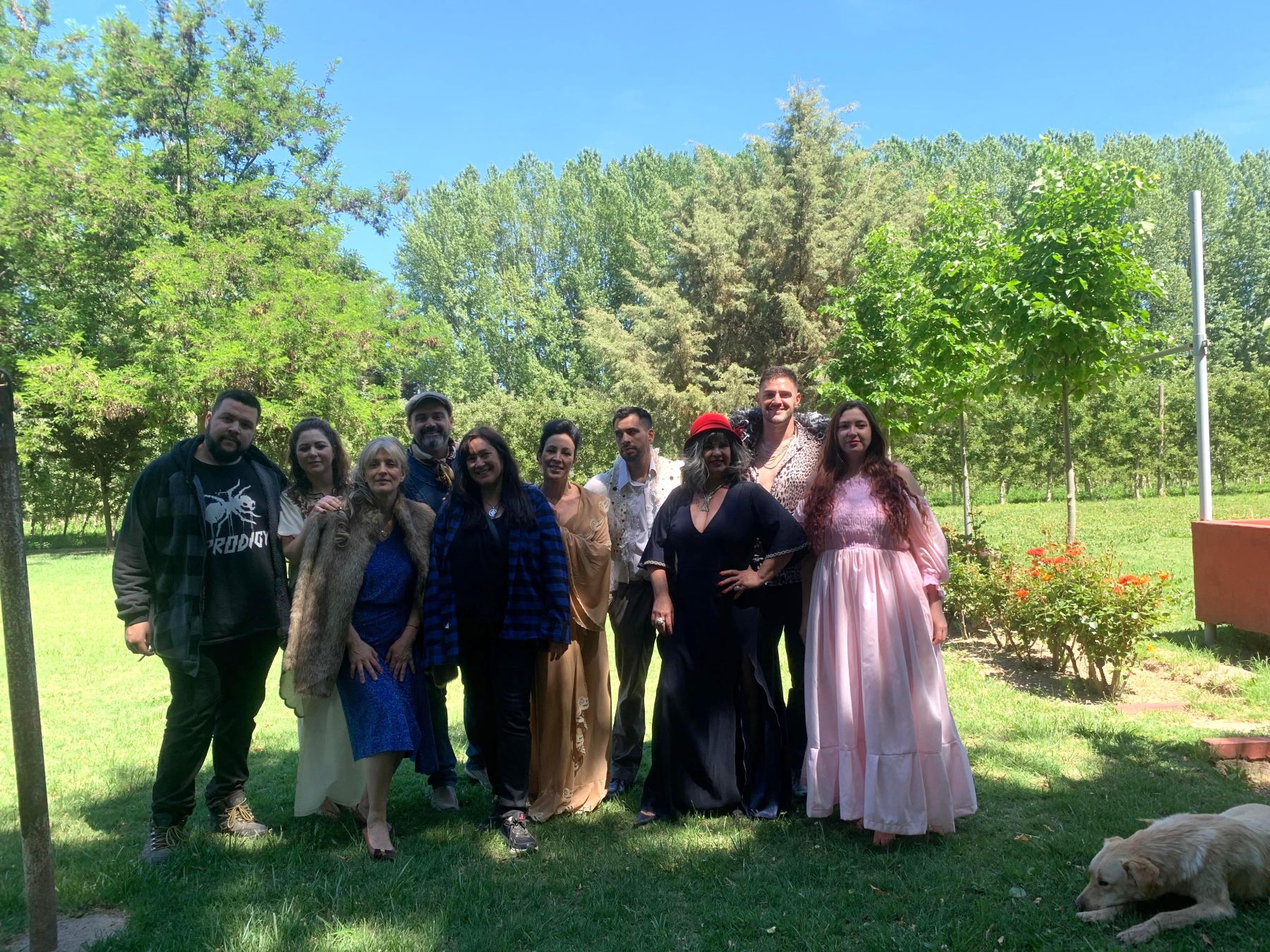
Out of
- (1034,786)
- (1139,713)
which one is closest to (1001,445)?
(1139,713)

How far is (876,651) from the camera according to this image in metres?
3.97

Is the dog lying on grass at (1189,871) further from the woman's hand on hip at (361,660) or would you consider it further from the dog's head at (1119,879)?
the woman's hand on hip at (361,660)

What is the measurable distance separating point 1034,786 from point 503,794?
2717mm

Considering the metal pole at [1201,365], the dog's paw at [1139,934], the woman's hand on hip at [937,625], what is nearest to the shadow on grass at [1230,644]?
the metal pole at [1201,365]

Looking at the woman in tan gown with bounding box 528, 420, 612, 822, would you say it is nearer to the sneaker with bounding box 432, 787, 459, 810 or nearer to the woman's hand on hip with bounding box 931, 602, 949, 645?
the sneaker with bounding box 432, 787, 459, 810

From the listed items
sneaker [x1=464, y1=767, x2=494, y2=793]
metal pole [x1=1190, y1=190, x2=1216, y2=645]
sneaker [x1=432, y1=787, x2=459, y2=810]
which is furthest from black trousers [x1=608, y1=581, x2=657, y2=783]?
metal pole [x1=1190, y1=190, x2=1216, y2=645]

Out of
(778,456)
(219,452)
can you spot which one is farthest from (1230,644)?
(219,452)

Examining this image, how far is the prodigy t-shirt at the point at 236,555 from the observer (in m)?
4.16

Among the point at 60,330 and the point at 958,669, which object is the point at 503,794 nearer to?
the point at 958,669

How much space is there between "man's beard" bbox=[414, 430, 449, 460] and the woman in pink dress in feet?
6.84

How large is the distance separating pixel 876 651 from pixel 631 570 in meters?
1.49

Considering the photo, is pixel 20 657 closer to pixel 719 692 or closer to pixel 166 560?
pixel 166 560

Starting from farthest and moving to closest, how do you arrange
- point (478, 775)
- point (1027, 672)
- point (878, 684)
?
point (1027, 672) < point (478, 775) < point (878, 684)

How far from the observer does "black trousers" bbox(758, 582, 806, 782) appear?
4418mm
